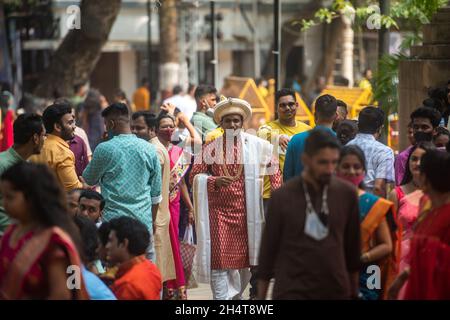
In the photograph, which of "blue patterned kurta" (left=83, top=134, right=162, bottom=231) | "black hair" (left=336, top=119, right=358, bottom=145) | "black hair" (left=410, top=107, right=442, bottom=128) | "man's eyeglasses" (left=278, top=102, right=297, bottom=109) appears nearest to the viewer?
"blue patterned kurta" (left=83, top=134, right=162, bottom=231)

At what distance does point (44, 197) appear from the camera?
6.42 m

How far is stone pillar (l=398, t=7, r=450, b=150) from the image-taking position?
13.8 m

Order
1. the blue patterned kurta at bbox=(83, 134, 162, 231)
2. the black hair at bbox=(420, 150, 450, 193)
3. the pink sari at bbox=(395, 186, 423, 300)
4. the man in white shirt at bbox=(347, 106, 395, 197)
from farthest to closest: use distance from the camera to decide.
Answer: the blue patterned kurta at bbox=(83, 134, 162, 231) < the man in white shirt at bbox=(347, 106, 395, 197) < the pink sari at bbox=(395, 186, 423, 300) < the black hair at bbox=(420, 150, 450, 193)

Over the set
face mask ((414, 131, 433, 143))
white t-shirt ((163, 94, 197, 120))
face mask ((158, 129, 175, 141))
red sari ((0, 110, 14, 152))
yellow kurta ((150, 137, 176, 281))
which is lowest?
yellow kurta ((150, 137, 176, 281))

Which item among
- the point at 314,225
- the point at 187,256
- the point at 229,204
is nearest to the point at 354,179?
the point at 314,225

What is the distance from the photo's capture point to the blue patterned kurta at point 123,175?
1007 centimetres

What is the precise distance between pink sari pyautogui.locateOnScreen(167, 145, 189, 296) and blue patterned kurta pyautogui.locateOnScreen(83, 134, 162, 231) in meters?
0.97

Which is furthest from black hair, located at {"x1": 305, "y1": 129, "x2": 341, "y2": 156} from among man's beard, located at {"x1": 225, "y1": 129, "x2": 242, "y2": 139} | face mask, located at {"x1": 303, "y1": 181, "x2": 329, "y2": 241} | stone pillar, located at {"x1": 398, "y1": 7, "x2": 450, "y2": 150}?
stone pillar, located at {"x1": 398, "y1": 7, "x2": 450, "y2": 150}

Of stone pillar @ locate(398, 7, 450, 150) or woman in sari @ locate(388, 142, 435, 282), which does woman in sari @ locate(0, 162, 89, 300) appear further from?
stone pillar @ locate(398, 7, 450, 150)

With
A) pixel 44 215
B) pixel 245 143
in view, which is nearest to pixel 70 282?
pixel 44 215

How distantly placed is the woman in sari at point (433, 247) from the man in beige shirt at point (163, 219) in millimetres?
3808

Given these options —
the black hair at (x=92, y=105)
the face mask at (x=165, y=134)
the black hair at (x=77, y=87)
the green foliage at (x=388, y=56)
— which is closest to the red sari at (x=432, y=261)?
the face mask at (x=165, y=134)

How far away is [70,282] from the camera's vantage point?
22.5 feet

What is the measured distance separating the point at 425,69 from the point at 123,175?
4.94m
